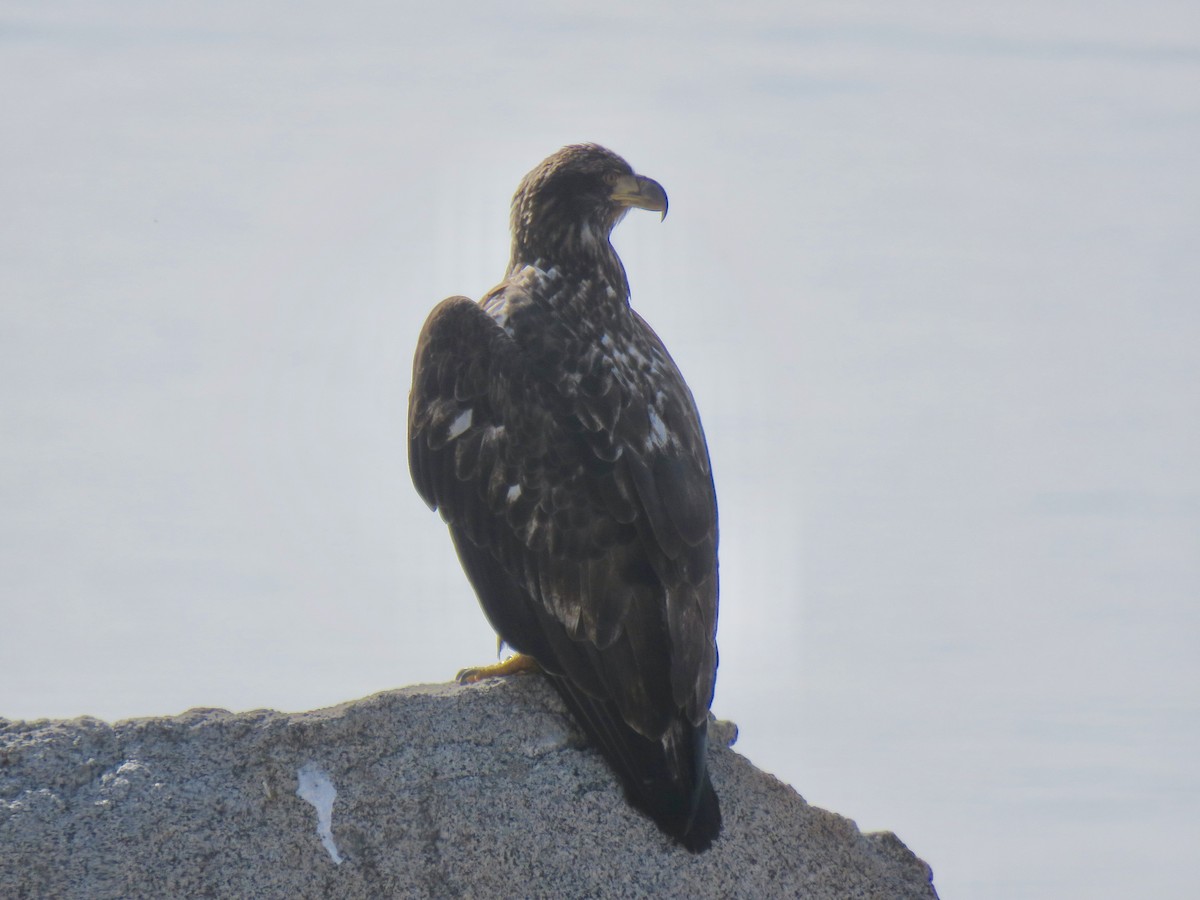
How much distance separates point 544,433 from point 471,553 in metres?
0.55

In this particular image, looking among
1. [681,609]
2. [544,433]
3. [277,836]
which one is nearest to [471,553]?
[544,433]

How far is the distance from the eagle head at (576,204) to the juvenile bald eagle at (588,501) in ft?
0.18

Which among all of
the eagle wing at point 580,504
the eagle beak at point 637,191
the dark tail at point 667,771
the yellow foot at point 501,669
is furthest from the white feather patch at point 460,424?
the eagle beak at point 637,191

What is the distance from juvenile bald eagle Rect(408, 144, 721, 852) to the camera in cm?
489

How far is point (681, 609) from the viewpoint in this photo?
509cm

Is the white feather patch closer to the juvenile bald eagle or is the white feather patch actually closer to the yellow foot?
the juvenile bald eagle

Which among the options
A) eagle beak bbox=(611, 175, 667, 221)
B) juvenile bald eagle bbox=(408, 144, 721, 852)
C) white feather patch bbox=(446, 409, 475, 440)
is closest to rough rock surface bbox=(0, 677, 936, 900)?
juvenile bald eagle bbox=(408, 144, 721, 852)

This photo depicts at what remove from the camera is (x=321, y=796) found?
14.9 ft

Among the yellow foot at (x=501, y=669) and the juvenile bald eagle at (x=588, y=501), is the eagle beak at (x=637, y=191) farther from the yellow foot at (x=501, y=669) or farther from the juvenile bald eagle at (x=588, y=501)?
the yellow foot at (x=501, y=669)

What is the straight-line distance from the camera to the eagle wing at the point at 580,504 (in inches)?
197

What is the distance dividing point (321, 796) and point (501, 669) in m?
0.99

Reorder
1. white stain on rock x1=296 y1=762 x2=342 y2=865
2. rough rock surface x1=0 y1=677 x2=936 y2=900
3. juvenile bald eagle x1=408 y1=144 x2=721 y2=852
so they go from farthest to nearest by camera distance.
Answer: juvenile bald eagle x1=408 y1=144 x2=721 y2=852, white stain on rock x1=296 y1=762 x2=342 y2=865, rough rock surface x1=0 y1=677 x2=936 y2=900

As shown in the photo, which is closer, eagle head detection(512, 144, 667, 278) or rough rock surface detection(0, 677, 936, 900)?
rough rock surface detection(0, 677, 936, 900)

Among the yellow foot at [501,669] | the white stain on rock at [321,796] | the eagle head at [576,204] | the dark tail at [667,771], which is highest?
the eagle head at [576,204]
